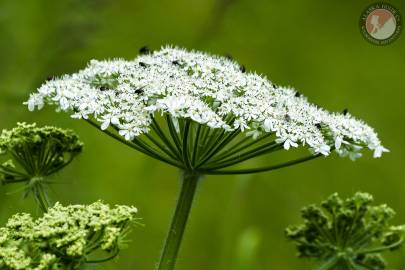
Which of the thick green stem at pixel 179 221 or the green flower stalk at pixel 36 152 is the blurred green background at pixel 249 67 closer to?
the green flower stalk at pixel 36 152

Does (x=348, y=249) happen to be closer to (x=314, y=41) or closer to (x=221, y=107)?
(x=221, y=107)

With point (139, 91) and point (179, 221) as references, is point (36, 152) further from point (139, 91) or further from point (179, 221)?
point (179, 221)

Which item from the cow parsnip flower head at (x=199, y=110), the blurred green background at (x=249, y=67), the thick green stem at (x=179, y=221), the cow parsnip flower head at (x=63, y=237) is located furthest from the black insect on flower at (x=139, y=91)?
the blurred green background at (x=249, y=67)

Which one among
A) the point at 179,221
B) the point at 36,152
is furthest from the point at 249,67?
the point at 179,221

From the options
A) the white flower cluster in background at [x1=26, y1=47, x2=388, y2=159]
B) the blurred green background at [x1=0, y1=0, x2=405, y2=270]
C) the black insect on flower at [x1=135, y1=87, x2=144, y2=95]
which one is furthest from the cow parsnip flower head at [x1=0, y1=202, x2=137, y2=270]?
the blurred green background at [x1=0, y1=0, x2=405, y2=270]

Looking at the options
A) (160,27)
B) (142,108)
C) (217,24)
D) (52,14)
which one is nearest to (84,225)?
(142,108)

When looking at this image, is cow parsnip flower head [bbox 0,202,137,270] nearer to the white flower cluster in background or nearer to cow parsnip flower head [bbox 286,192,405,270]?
the white flower cluster in background
